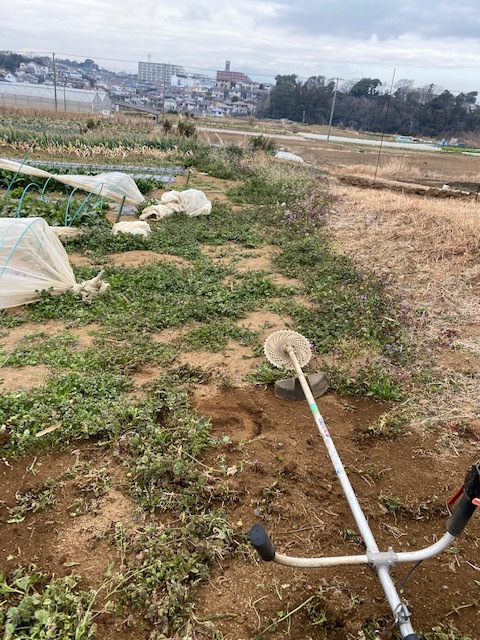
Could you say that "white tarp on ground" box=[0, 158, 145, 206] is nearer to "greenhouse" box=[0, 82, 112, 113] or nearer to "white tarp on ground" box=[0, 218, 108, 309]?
"white tarp on ground" box=[0, 218, 108, 309]

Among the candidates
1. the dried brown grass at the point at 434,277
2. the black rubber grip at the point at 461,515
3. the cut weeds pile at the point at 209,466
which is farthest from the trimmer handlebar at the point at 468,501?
the dried brown grass at the point at 434,277

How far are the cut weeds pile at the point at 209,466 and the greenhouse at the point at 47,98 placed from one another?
1250 inches

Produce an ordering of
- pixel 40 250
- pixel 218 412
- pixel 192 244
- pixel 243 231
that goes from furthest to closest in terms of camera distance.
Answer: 1. pixel 243 231
2. pixel 192 244
3. pixel 40 250
4. pixel 218 412

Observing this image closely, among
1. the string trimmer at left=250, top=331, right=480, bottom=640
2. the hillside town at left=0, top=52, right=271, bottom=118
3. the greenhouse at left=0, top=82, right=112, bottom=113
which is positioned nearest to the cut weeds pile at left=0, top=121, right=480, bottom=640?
the string trimmer at left=250, top=331, right=480, bottom=640

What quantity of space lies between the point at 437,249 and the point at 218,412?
4691 mm

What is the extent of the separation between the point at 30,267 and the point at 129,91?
84.3 meters

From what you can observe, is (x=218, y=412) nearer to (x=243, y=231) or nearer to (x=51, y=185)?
(x=243, y=231)

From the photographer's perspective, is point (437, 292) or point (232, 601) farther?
point (437, 292)

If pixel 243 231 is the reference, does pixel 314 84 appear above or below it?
above

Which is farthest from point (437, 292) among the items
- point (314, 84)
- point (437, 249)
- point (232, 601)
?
point (314, 84)

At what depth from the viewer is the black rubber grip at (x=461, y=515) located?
1.47 metres

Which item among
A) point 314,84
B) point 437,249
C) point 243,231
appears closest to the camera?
point 437,249

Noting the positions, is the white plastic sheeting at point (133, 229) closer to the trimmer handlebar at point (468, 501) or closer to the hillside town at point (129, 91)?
the trimmer handlebar at point (468, 501)

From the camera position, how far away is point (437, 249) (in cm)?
627
